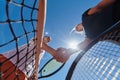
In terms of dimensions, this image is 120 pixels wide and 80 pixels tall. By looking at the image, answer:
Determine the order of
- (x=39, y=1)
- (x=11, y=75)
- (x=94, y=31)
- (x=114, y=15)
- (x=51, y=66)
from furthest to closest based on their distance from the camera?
1. (x=51, y=66)
2. (x=11, y=75)
3. (x=94, y=31)
4. (x=114, y=15)
5. (x=39, y=1)

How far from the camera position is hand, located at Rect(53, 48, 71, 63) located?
170cm

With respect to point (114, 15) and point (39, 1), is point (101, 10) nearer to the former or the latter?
point (114, 15)

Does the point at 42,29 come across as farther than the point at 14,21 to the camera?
Yes

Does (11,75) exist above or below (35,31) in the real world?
below

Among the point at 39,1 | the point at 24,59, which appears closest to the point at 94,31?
the point at 39,1

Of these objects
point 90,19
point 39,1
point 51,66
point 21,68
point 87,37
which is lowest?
point 51,66

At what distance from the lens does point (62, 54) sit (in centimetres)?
170

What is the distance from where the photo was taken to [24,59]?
1.68 metres

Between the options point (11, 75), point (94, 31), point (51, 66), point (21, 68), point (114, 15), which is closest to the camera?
point (114, 15)

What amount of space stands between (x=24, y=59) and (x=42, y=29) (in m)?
0.40

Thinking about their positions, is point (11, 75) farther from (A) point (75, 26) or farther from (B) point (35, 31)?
(A) point (75, 26)

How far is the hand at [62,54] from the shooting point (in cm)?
170

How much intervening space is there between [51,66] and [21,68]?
34.3 inches

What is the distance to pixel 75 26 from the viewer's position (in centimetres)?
173
